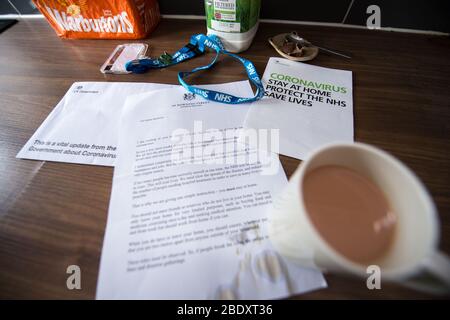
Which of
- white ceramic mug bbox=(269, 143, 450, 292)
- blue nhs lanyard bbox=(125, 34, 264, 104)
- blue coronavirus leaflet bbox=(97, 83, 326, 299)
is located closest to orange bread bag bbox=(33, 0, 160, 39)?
blue nhs lanyard bbox=(125, 34, 264, 104)

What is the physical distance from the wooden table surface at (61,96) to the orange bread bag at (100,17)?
0.07 ft

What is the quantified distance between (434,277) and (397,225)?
4cm

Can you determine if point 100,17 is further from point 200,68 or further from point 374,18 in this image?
point 374,18

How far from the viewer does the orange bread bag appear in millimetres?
416

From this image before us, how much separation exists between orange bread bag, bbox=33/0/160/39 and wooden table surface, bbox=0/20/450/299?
0.02m

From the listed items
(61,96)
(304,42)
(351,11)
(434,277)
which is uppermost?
(351,11)

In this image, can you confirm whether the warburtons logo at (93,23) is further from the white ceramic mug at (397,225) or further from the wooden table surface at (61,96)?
the white ceramic mug at (397,225)

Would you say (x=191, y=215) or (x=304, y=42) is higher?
(x=304, y=42)

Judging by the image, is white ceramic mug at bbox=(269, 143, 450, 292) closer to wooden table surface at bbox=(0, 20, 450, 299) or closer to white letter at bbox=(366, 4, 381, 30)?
wooden table surface at bbox=(0, 20, 450, 299)

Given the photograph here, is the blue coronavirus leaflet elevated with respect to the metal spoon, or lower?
lower

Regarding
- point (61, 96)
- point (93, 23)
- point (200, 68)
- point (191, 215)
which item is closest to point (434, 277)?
point (191, 215)

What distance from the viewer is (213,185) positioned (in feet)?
0.89

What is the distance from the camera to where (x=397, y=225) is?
0.17 meters

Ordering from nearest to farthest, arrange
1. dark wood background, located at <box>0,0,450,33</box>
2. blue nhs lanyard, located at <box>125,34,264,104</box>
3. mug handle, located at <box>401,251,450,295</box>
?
mug handle, located at <box>401,251,450,295</box> → blue nhs lanyard, located at <box>125,34,264,104</box> → dark wood background, located at <box>0,0,450,33</box>
